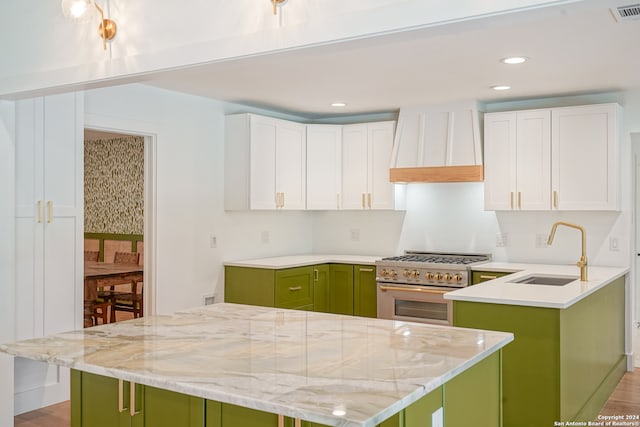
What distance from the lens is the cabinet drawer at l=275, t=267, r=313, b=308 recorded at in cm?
535

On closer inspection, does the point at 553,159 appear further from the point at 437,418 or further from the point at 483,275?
the point at 437,418

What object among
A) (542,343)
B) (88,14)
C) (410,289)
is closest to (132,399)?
(88,14)

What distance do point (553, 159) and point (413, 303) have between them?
1695mm

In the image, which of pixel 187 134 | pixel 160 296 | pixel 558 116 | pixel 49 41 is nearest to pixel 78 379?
pixel 49 41

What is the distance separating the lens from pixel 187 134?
524cm

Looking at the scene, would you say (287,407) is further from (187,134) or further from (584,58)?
(187,134)

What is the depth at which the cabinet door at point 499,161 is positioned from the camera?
5.35m

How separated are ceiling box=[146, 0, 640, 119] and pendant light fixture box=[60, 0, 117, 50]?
0.34m

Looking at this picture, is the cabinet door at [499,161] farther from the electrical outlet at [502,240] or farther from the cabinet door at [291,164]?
the cabinet door at [291,164]

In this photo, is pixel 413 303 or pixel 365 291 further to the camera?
pixel 365 291

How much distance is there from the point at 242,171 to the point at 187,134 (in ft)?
1.93

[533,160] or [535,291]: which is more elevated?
[533,160]

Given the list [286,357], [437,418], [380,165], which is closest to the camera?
[437,418]

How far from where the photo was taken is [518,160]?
5.32 m
